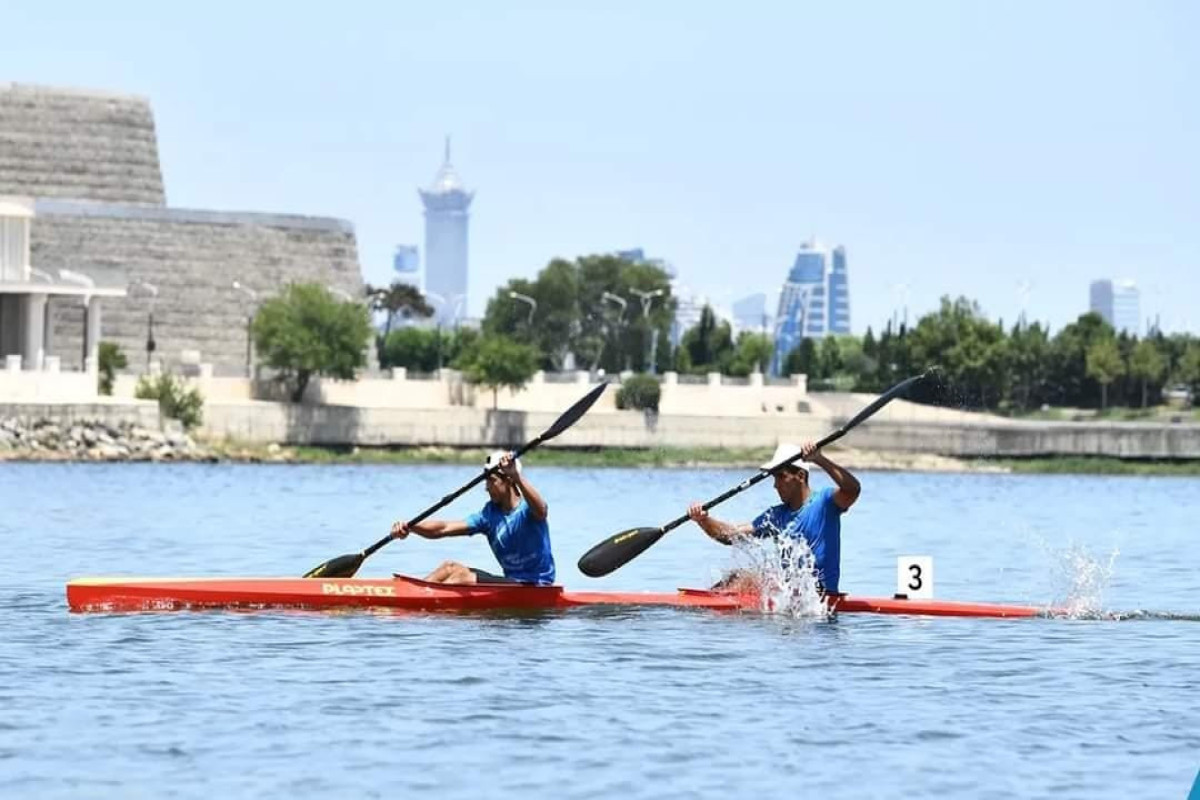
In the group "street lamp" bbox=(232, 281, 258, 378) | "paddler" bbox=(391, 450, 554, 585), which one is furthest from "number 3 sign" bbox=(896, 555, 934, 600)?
"street lamp" bbox=(232, 281, 258, 378)

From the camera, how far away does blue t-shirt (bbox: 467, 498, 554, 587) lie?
26906 mm

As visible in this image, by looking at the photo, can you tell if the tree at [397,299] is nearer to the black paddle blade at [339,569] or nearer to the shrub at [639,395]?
the shrub at [639,395]

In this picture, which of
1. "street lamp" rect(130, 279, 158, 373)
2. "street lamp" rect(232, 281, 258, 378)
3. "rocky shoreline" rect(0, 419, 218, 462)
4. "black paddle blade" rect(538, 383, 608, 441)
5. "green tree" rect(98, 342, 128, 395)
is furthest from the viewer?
"street lamp" rect(232, 281, 258, 378)

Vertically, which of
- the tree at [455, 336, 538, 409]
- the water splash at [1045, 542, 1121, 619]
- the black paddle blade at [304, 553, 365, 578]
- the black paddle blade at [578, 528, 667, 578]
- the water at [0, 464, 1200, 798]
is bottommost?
the water at [0, 464, 1200, 798]

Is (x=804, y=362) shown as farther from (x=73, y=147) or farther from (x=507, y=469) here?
(x=507, y=469)

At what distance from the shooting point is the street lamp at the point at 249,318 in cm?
12162

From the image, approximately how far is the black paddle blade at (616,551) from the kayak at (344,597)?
0.67m

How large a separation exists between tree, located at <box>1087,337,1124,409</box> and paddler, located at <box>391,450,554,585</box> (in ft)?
386

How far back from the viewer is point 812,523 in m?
26.5

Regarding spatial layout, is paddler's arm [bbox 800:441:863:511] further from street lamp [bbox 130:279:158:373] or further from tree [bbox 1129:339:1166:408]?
tree [bbox 1129:339:1166:408]

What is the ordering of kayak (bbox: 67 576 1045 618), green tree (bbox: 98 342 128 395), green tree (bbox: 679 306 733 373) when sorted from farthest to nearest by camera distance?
green tree (bbox: 679 306 733 373), green tree (bbox: 98 342 128 395), kayak (bbox: 67 576 1045 618)

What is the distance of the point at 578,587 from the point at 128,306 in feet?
301

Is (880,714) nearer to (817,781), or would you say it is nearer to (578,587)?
(817,781)

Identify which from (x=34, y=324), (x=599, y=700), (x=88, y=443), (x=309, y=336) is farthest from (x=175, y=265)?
(x=599, y=700)
